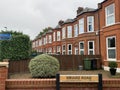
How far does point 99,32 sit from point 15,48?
10020 millimetres

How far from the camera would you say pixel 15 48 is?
20422 mm

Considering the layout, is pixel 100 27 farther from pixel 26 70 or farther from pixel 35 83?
pixel 35 83

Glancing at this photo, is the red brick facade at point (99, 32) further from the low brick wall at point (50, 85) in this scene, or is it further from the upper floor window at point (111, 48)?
the low brick wall at point (50, 85)

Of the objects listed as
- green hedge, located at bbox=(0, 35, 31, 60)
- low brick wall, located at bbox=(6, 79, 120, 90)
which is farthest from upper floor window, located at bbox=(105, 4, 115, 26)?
low brick wall, located at bbox=(6, 79, 120, 90)

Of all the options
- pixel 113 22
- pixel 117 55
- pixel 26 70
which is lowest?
pixel 26 70

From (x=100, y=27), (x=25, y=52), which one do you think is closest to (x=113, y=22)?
(x=100, y=27)

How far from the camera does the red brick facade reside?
20.2 metres

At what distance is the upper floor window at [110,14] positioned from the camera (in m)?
20.8

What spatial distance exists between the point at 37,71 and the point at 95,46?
14019 mm

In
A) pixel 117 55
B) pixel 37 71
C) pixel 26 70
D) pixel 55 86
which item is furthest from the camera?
pixel 26 70

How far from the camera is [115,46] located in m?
20.3

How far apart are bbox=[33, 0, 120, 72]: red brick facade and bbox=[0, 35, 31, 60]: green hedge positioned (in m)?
7.71

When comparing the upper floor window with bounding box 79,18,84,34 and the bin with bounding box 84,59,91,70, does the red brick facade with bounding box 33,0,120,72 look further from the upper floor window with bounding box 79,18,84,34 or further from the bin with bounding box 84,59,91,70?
the bin with bounding box 84,59,91,70

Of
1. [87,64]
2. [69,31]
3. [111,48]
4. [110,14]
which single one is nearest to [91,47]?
[87,64]
